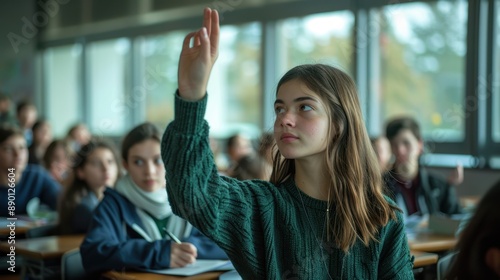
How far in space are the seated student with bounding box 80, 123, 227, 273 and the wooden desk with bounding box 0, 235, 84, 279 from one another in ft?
0.99

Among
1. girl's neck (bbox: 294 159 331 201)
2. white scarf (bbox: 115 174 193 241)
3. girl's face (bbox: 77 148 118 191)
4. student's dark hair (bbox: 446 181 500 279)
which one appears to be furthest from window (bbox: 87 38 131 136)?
student's dark hair (bbox: 446 181 500 279)

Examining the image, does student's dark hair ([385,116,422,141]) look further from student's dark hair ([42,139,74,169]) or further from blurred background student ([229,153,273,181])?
student's dark hair ([42,139,74,169])

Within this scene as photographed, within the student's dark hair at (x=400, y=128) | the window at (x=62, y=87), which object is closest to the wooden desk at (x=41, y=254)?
the student's dark hair at (x=400, y=128)

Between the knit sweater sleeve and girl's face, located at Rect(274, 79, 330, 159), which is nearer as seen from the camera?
the knit sweater sleeve

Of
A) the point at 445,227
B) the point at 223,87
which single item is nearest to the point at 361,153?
the point at 445,227

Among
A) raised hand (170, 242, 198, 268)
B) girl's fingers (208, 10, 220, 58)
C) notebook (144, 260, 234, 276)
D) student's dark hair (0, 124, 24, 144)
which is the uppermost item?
girl's fingers (208, 10, 220, 58)

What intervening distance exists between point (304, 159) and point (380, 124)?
5.20 m

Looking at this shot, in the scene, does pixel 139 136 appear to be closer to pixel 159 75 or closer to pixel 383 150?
pixel 383 150

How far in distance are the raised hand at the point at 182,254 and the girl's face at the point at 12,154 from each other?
2.28 m

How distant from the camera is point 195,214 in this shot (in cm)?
155

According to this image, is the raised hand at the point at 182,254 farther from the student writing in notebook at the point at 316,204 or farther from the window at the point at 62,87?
the window at the point at 62,87

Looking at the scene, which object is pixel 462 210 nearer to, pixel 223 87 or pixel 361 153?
pixel 361 153

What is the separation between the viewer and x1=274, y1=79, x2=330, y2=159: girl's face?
169cm

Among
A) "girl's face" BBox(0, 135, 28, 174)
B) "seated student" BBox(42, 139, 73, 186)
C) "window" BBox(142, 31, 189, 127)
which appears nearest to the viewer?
"girl's face" BBox(0, 135, 28, 174)
